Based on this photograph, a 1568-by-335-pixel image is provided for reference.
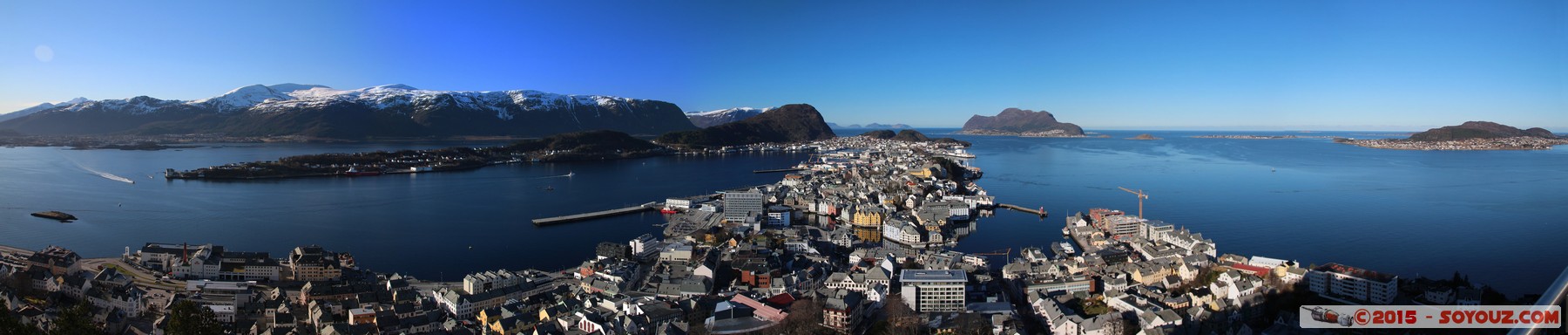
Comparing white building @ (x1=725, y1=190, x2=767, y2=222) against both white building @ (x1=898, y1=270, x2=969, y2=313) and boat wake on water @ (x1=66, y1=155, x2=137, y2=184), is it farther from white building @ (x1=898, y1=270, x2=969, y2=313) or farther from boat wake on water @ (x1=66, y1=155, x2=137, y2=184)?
boat wake on water @ (x1=66, y1=155, x2=137, y2=184)

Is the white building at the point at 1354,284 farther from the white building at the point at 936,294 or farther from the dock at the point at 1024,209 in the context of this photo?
the dock at the point at 1024,209

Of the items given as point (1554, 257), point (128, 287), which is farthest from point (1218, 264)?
point (128, 287)

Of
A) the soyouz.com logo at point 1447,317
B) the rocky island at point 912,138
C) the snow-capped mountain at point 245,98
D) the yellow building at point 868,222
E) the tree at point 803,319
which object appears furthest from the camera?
the snow-capped mountain at point 245,98

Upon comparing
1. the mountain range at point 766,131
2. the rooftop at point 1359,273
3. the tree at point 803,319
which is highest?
the mountain range at point 766,131

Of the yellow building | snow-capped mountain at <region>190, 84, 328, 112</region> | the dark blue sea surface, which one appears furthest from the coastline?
snow-capped mountain at <region>190, 84, 328, 112</region>

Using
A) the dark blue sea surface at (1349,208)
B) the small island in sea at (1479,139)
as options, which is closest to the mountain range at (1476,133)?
the small island in sea at (1479,139)

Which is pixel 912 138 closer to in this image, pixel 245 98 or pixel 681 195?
pixel 681 195
